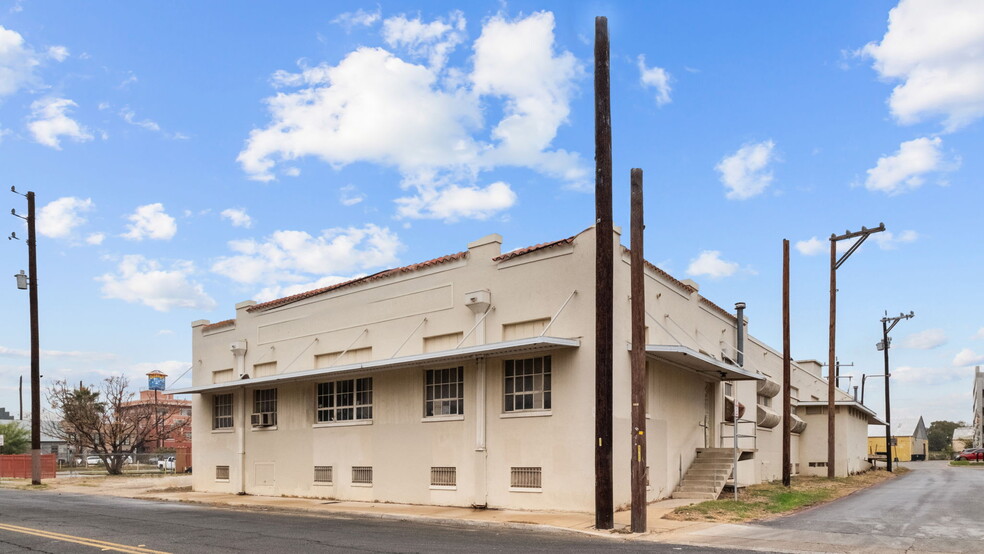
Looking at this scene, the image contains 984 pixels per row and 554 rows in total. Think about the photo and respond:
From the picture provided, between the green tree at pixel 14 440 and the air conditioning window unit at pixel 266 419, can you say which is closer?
the air conditioning window unit at pixel 266 419

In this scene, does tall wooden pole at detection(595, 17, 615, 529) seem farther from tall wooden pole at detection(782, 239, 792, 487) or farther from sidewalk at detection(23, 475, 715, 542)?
tall wooden pole at detection(782, 239, 792, 487)

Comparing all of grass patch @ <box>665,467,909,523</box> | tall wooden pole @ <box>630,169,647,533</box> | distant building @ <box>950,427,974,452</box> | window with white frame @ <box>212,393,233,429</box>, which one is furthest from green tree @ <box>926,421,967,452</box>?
tall wooden pole @ <box>630,169,647,533</box>

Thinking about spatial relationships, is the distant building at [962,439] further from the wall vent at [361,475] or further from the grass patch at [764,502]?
the wall vent at [361,475]

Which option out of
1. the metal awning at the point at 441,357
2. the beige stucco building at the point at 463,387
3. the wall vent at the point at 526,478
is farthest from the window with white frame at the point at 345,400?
the wall vent at the point at 526,478

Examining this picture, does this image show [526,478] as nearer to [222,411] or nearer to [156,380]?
[222,411]

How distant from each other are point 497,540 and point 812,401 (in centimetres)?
3017

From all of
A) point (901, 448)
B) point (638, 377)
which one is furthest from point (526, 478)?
point (901, 448)

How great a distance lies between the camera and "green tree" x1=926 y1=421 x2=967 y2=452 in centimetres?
14588

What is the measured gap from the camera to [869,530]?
47.4ft

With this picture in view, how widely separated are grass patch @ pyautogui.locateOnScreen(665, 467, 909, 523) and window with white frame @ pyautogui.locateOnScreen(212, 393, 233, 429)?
16.3m

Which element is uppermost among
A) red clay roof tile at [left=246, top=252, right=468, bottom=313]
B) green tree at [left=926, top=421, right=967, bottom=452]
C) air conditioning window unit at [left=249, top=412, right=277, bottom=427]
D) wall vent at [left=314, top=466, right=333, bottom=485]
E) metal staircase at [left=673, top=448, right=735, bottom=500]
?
red clay roof tile at [left=246, top=252, right=468, bottom=313]

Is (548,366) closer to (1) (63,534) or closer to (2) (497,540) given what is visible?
(2) (497,540)

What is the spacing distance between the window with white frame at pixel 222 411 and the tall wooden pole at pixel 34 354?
36.1 ft

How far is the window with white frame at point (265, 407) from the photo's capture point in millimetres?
25656
